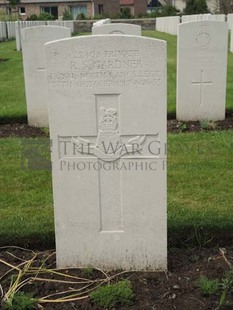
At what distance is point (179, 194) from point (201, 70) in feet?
11.3

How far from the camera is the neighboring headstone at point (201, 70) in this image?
7.51 meters

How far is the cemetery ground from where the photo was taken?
3121 mm

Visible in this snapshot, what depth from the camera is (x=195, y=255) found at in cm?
361

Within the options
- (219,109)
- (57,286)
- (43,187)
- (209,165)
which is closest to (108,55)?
(57,286)

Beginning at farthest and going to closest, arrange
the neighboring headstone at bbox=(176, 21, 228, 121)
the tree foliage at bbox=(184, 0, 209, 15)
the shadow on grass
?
the tree foliage at bbox=(184, 0, 209, 15)
the shadow on grass
the neighboring headstone at bbox=(176, 21, 228, 121)

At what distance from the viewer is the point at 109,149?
3.23m

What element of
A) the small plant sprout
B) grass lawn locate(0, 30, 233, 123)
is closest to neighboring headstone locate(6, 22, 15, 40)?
grass lawn locate(0, 30, 233, 123)

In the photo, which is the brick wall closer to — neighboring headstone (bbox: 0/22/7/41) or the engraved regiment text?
neighboring headstone (bbox: 0/22/7/41)

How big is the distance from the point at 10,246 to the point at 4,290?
2.04 ft

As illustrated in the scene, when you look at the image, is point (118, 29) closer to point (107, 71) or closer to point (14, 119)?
point (14, 119)

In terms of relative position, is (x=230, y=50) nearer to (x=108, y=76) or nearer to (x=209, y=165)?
(x=209, y=165)

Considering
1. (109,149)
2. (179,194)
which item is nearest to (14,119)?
(179,194)

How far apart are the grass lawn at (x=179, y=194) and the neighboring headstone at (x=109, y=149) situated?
23.6 inches

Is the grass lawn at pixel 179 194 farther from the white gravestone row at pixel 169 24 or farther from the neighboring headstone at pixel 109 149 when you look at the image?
the white gravestone row at pixel 169 24
